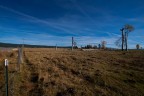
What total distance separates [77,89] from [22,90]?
256 cm

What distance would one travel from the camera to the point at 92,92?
648 cm

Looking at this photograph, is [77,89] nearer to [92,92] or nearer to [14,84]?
[92,92]

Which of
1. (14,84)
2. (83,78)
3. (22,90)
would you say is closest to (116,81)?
(83,78)

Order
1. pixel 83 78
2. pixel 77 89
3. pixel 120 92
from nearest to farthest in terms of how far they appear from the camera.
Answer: pixel 120 92
pixel 77 89
pixel 83 78

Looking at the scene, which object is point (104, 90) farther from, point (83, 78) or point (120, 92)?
point (83, 78)

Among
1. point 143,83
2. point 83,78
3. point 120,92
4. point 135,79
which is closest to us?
point 120,92

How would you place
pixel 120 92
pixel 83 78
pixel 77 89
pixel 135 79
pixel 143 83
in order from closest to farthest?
pixel 120 92 < pixel 77 89 < pixel 143 83 < pixel 135 79 < pixel 83 78

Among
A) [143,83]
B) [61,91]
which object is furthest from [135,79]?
[61,91]

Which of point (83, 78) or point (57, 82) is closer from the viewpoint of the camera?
point (57, 82)

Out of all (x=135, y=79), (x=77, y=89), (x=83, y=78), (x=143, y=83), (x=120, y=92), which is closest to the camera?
(x=120, y=92)

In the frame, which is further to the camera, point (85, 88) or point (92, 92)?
point (85, 88)

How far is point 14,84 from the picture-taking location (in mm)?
7711

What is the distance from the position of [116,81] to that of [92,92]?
76.5 inches

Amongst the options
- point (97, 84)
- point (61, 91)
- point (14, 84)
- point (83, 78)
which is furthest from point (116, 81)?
point (14, 84)
